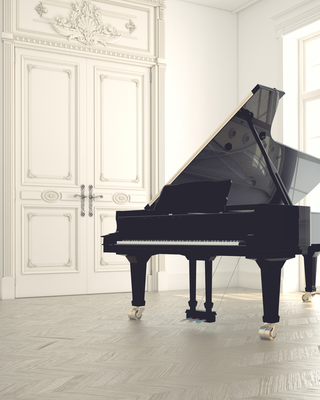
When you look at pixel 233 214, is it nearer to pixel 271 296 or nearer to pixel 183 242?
pixel 183 242

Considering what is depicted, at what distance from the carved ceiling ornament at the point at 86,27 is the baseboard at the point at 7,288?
2.88 meters

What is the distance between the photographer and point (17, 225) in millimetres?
5344

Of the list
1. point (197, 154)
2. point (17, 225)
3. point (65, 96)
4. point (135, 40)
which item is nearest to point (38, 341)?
point (197, 154)

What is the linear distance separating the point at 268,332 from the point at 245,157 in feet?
4.21

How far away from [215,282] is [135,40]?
10.9ft

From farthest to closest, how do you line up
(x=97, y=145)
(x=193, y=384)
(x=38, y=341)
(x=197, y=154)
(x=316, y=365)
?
(x=97, y=145) → (x=197, y=154) → (x=38, y=341) → (x=316, y=365) → (x=193, y=384)

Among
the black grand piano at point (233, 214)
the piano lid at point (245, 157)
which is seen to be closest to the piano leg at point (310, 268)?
the black grand piano at point (233, 214)

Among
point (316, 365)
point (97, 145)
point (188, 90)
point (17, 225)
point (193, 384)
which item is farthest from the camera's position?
point (188, 90)

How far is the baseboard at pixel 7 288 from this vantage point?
17.1ft

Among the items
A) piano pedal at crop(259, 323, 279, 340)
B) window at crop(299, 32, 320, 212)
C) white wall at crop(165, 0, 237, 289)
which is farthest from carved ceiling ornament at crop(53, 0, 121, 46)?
piano pedal at crop(259, 323, 279, 340)

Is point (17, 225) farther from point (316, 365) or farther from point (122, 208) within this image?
point (316, 365)

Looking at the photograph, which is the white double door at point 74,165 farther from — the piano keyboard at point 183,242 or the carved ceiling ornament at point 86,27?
the piano keyboard at point 183,242

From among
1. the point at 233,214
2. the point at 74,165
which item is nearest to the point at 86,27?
the point at 74,165

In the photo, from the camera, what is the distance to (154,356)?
2.68 meters
